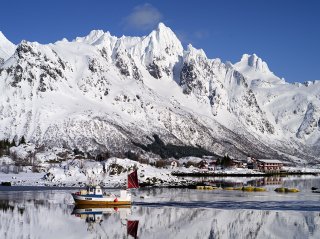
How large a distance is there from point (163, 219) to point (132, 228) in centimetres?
1029

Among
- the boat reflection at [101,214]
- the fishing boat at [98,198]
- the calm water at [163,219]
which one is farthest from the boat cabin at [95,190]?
the calm water at [163,219]

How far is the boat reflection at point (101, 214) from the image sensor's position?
77.1 meters

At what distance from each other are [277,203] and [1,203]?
164 feet

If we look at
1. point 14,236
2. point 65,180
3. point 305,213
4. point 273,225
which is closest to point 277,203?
point 305,213

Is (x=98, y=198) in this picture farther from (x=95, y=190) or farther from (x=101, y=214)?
(x=101, y=214)

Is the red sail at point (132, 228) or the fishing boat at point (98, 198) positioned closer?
the red sail at point (132, 228)

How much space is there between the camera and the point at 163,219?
85688 millimetres

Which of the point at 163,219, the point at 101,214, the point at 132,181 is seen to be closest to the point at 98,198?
the point at 132,181

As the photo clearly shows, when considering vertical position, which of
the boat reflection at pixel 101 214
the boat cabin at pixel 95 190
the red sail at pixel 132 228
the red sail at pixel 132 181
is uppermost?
the red sail at pixel 132 181

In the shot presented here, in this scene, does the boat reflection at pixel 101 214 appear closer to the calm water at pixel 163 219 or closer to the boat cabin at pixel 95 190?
the calm water at pixel 163 219

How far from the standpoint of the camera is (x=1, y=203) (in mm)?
104562

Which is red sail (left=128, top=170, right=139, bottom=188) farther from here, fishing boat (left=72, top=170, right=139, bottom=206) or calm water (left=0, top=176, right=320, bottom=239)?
fishing boat (left=72, top=170, right=139, bottom=206)

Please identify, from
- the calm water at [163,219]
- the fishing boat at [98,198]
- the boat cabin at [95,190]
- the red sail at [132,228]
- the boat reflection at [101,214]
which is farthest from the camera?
the boat cabin at [95,190]

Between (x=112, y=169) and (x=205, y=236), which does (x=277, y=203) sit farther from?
(x=112, y=169)
